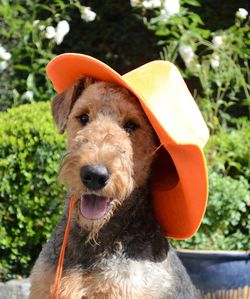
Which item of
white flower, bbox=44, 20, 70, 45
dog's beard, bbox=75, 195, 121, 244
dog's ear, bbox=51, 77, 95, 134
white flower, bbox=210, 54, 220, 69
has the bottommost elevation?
white flower, bbox=210, 54, 220, 69

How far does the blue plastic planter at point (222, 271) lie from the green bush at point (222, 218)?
68cm

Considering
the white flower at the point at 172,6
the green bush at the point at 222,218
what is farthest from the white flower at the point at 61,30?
the green bush at the point at 222,218

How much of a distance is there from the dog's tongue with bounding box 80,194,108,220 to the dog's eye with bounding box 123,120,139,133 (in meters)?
0.37

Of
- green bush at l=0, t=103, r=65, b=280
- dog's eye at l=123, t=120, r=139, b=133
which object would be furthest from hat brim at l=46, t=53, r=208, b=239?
green bush at l=0, t=103, r=65, b=280

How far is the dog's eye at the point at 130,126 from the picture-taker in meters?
3.19

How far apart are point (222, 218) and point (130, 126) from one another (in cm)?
224

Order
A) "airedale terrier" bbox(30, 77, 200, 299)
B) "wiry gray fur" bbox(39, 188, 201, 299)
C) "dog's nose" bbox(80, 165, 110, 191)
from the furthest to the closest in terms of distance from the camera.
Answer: "wiry gray fur" bbox(39, 188, 201, 299), "airedale terrier" bbox(30, 77, 200, 299), "dog's nose" bbox(80, 165, 110, 191)

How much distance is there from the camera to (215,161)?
5.64 metres

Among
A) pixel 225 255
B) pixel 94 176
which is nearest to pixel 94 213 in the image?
pixel 94 176

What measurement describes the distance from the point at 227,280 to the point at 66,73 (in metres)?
1.84

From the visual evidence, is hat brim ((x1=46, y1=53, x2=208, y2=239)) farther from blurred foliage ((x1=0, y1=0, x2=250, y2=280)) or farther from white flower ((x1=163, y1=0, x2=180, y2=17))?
white flower ((x1=163, y1=0, x2=180, y2=17))

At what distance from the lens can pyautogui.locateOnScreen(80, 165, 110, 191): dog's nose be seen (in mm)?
2850

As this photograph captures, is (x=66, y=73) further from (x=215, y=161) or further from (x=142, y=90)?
(x=215, y=161)

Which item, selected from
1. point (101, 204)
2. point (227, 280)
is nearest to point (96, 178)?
point (101, 204)
